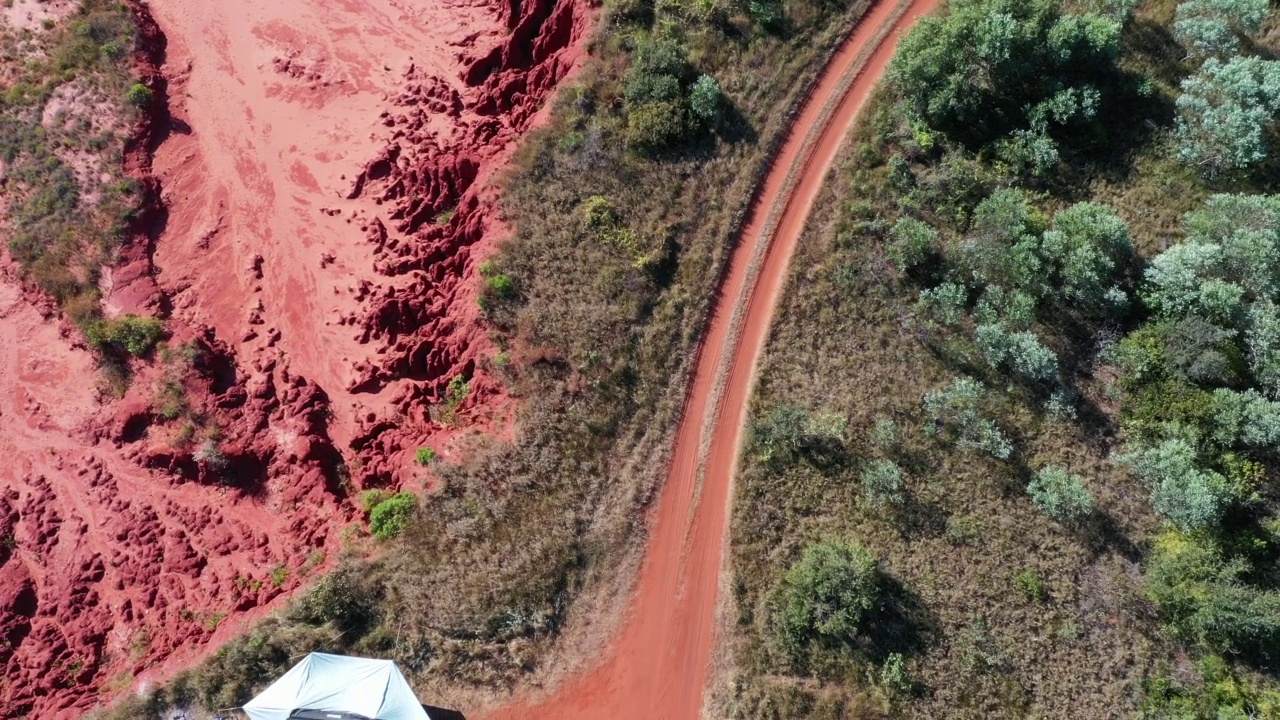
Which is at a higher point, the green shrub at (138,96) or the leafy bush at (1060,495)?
the green shrub at (138,96)

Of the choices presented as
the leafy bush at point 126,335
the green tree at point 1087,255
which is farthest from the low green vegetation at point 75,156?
the green tree at point 1087,255

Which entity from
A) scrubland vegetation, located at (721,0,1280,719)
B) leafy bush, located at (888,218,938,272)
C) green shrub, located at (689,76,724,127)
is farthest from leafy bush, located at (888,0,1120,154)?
green shrub, located at (689,76,724,127)

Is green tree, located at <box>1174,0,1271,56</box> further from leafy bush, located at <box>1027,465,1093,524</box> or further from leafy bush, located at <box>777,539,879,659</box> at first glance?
leafy bush, located at <box>777,539,879,659</box>

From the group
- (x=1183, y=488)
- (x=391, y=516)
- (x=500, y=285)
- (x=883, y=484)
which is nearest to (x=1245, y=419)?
(x=1183, y=488)

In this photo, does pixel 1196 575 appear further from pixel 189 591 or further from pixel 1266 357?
pixel 189 591

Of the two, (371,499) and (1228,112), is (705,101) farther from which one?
(371,499)

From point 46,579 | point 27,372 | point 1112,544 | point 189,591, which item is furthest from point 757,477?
point 27,372

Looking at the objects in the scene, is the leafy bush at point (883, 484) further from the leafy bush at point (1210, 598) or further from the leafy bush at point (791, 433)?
the leafy bush at point (1210, 598)
